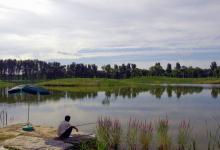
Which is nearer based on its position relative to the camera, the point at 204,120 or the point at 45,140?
the point at 45,140

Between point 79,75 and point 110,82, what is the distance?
2086 inches

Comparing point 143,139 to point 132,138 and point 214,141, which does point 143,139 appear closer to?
point 132,138

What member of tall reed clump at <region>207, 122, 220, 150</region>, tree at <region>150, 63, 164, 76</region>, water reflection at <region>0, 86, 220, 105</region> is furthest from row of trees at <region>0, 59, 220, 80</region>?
tall reed clump at <region>207, 122, 220, 150</region>

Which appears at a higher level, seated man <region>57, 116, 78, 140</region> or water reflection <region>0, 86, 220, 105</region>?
seated man <region>57, 116, 78, 140</region>

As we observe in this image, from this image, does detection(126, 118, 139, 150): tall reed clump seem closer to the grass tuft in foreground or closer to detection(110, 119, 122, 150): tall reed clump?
the grass tuft in foreground

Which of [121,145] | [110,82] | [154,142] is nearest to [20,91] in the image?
[121,145]

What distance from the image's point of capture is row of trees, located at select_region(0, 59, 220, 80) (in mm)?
140000

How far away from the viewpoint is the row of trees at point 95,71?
140 metres

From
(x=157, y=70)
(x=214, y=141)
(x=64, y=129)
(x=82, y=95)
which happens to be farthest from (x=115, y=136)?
(x=157, y=70)

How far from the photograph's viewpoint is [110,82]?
89.6 m

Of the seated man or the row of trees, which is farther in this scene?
the row of trees

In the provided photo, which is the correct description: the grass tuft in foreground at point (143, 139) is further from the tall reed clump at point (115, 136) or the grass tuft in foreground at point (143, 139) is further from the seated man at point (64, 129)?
the seated man at point (64, 129)

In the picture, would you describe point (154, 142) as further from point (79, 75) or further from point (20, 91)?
point (79, 75)

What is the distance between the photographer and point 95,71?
143m
